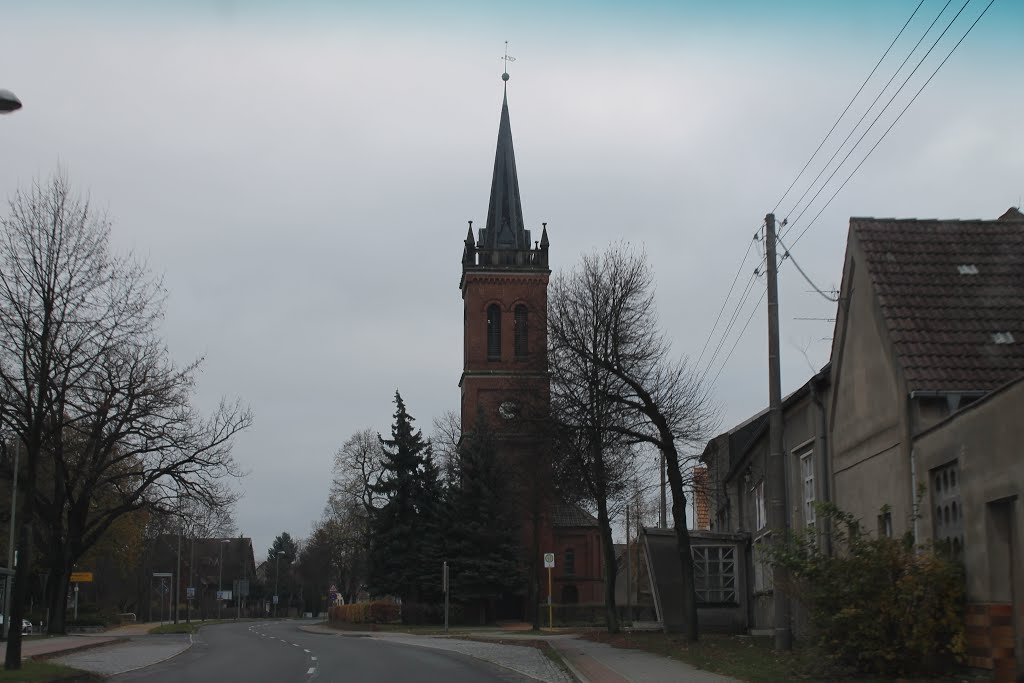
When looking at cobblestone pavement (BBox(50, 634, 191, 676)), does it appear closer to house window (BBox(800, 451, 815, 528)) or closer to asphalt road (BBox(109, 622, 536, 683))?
asphalt road (BBox(109, 622, 536, 683))

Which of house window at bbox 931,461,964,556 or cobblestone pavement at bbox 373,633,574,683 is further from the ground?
house window at bbox 931,461,964,556

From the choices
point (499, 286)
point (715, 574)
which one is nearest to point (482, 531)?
point (499, 286)

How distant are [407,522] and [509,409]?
28231 millimetres

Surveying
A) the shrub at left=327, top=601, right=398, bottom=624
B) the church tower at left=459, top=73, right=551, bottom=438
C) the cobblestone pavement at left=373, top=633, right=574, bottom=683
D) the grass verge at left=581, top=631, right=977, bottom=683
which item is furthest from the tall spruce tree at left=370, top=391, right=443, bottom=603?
the grass verge at left=581, top=631, right=977, bottom=683

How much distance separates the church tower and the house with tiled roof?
51614 millimetres

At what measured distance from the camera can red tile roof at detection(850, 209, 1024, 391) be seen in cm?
1762

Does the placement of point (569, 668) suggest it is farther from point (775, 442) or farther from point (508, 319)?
point (508, 319)

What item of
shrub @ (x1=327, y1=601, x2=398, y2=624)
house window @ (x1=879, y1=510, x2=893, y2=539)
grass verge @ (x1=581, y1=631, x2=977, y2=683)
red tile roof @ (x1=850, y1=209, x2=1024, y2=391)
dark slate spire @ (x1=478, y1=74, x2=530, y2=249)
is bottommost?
shrub @ (x1=327, y1=601, x2=398, y2=624)

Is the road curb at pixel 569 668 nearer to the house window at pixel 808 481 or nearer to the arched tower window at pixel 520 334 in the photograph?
the house window at pixel 808 481

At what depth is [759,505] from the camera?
30.9 m

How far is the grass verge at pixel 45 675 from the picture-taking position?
17602mm

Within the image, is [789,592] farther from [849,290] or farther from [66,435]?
[66,435]

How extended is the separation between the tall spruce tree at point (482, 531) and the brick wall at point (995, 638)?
138 ft

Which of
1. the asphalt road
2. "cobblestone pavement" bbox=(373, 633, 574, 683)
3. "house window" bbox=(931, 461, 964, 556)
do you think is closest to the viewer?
"house window" bbox=(931, 461, 964, 556)
